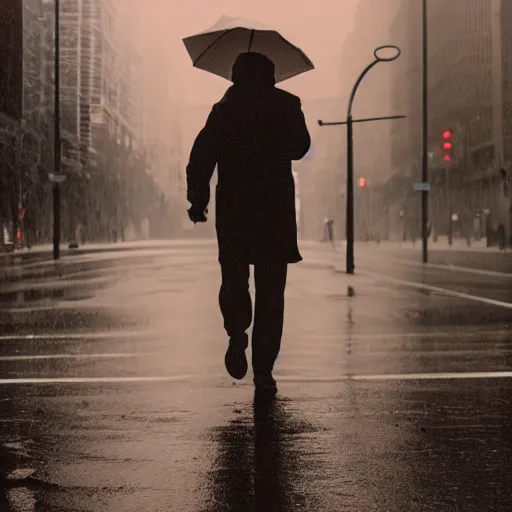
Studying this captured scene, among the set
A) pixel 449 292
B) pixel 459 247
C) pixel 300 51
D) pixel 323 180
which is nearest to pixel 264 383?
pixel 300 51

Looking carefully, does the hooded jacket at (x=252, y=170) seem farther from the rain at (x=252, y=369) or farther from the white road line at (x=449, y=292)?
the white road line at (x=449, y=292)

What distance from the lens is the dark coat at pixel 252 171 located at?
6.93 metres

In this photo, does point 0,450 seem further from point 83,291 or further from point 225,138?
point 83,291

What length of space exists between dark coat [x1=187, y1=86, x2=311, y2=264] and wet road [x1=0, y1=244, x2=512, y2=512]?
1016 mm

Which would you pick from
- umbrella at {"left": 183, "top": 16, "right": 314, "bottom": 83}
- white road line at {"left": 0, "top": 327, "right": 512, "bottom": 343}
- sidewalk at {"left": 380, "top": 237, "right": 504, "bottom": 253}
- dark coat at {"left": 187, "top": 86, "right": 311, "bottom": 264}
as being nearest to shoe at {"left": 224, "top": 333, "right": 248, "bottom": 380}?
dark coat at {"left": 187, "top": 86, "right": 311, "bottom": 264}

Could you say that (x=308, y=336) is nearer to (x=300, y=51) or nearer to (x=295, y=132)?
(x=300, y=51)

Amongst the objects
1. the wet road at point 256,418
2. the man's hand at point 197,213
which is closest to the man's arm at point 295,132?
the man's hand at point 197,213

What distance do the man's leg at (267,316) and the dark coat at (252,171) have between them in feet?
0.32

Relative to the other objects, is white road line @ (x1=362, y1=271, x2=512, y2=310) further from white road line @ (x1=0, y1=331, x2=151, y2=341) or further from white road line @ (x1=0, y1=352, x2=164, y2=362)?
white road line @ (x1=0, y1=352, x2=164, y2=362)

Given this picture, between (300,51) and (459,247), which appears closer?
(300,51)

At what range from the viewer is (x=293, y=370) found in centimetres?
838

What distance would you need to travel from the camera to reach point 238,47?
8.21 meters

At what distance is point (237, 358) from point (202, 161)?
1.30 meters

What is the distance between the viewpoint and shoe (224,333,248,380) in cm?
700
